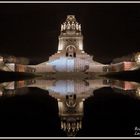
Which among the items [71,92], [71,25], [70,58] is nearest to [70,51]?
[70,58]

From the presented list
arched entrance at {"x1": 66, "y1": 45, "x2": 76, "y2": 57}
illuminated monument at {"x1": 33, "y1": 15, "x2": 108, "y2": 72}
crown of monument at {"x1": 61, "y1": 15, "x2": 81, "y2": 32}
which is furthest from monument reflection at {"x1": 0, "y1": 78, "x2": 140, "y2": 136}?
crown of monument at {"x1": 61, "y1": 15, "x2": 81, "y2": 32}

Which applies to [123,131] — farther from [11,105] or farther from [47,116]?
[11,105]

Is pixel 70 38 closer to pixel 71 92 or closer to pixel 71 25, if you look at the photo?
pixel 71 25

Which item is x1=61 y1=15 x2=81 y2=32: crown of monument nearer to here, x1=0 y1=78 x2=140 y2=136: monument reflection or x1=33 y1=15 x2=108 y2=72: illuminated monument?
x1=33 y1=15 x2=108 y2=72: illuminated monument

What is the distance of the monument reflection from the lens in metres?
2.92

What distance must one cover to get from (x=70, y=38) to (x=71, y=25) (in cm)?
30

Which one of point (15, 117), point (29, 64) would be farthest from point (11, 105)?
point (29, 64)

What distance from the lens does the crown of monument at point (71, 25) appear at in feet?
15.5

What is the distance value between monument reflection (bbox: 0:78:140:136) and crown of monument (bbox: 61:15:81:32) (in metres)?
0.68

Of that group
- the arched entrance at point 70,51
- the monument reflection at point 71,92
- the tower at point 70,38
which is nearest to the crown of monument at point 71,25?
the tower at point 70,38

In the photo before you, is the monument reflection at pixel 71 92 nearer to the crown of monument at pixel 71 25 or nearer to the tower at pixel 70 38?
the tower at pixel 70 38

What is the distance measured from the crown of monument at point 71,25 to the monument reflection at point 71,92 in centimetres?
68

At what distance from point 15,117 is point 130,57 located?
236 centimetres

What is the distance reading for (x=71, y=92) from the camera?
3846 millimetres
